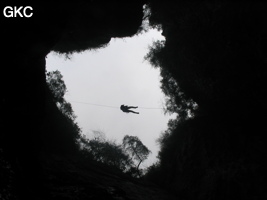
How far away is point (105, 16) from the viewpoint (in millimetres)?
23484

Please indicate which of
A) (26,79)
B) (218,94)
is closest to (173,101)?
(218,94)

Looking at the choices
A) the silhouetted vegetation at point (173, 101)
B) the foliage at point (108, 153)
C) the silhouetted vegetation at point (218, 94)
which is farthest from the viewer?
the foliage at point (108, 153)

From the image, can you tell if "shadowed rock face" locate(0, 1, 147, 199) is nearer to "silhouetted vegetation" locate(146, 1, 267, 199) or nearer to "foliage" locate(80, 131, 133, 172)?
"silhouetted vegetation" locate(146, 1, 267, 199)

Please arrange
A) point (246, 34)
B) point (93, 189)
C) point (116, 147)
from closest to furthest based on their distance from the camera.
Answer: point (93, 189) → point (246, 34) → point (116, 147)

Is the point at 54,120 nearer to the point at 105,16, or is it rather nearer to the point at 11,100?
the point at 105,16

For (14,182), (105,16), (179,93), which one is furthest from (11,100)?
(179,93)

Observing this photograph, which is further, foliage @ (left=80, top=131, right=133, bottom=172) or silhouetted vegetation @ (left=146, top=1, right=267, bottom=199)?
foliage @ (left=80, top=131, right=133, bottom=172)

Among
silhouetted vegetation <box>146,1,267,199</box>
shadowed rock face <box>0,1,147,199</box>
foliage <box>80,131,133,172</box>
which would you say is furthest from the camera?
foliage <box>80,131,133,172</box>

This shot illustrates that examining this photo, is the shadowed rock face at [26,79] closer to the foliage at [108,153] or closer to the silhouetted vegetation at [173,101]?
Result: the silhouetted vegetation at [173,101]

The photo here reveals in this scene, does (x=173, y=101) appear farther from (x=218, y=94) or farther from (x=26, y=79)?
(x=26, y=79)

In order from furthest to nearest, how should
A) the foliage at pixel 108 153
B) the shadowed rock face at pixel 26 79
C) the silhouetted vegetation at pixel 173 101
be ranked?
the foliage at pixel 108 153
the silhouetted vegetation at pixel 173 101
the shadowed rock face at pixel 26 79

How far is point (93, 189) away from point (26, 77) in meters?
7.92

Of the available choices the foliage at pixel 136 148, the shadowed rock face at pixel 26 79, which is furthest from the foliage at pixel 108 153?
the shadowed rock face at pixel 26 79

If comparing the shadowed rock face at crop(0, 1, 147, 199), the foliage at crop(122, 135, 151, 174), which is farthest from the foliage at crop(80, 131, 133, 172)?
the shadowed rock face at crop(0, 1, 147, 199)
